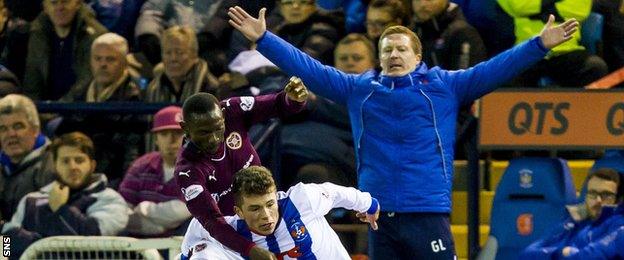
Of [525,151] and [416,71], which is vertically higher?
[416,71]

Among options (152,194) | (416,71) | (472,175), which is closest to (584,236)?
(472,175)

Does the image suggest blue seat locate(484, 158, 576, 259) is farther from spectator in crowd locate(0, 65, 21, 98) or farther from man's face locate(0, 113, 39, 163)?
spectator in crowd locate(0, 65, 21, 98)

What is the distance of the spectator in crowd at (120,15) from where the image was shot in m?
13.3

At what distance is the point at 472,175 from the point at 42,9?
12.4 ft

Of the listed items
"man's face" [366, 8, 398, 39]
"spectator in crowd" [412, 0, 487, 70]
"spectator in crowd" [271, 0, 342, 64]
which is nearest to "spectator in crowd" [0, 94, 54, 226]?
"spectator in crowd" [271, 0, 342, 64]

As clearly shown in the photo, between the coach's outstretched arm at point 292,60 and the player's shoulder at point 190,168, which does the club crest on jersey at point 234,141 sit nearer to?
the player's shoulder at point 190,168

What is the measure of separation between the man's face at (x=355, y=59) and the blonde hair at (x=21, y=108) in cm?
200

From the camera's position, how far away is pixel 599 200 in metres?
11.0

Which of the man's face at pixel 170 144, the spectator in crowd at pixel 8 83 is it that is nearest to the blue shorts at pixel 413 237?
the man's face at pixel 170 144

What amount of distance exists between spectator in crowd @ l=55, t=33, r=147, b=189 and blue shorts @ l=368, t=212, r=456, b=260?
291 centimetres

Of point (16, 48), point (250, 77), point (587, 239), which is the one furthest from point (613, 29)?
point (16, 48)

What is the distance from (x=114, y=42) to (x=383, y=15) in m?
1.86

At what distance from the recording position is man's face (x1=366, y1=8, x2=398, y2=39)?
1204 cm

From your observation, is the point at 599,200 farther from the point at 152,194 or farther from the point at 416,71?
the point at 152,194
